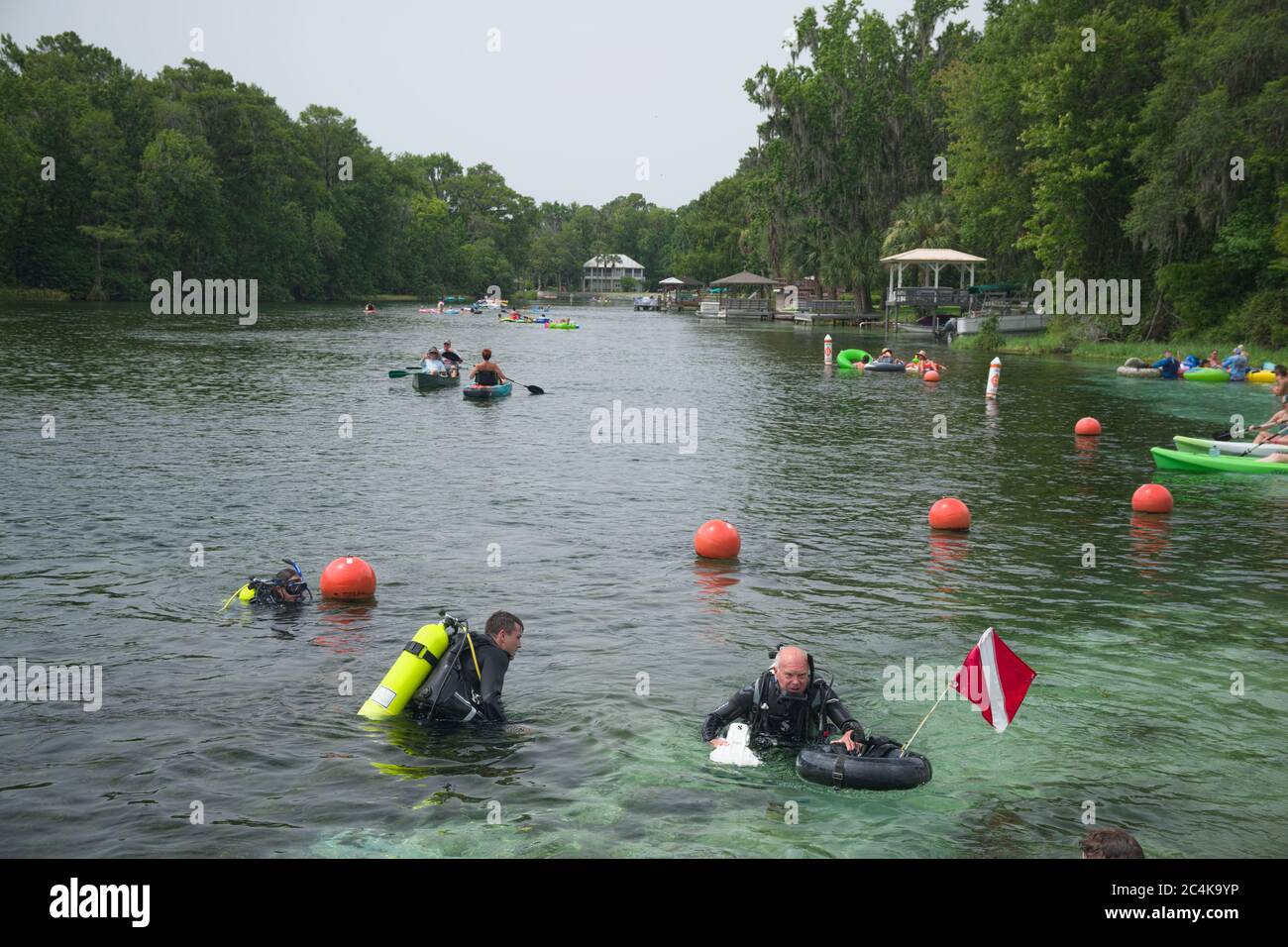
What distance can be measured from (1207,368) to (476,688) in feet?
122

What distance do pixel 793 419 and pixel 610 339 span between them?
4035 cm

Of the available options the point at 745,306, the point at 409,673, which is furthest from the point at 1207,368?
the point at 745,306

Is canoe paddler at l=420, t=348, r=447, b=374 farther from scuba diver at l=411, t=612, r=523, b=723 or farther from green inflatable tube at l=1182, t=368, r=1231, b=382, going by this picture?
scuba diver at l=411, t=612, r=523, b=723

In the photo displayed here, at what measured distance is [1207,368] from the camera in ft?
131

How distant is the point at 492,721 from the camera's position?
1020cm

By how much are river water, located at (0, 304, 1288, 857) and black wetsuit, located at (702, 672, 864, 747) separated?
327 millimetres

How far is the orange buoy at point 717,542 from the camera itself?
16.3m

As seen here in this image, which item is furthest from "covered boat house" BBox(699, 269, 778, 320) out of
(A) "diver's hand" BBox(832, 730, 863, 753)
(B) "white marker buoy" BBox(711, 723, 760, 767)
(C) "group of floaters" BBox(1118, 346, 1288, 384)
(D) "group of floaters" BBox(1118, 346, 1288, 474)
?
(A) "diver's hand" BBox(832, 730, 863, 753)

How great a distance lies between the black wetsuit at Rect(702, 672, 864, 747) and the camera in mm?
9547

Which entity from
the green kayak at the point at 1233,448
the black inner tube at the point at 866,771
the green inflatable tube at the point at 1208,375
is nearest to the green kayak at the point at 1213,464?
the green kayak at the point at 1233,448

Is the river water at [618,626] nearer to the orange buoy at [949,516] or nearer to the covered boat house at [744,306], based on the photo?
the orange buoy at [949,516]

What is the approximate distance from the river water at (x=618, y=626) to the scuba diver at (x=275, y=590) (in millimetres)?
291
